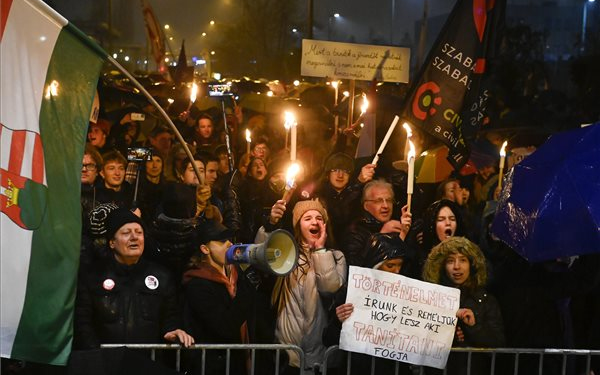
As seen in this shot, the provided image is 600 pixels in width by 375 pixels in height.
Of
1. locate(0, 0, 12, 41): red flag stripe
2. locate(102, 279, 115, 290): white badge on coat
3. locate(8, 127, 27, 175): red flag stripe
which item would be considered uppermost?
locate(0, 0, 12, 41): red flag stripe

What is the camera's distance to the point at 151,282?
4789mm

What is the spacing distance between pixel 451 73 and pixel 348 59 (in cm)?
332

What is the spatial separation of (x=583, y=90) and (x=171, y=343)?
80.5ft

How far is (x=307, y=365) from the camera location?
5.04m

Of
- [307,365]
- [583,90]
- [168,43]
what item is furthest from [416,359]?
[583,90]

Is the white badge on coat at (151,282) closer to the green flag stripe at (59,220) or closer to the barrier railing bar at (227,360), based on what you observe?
the barrier railing bar at (227,360)

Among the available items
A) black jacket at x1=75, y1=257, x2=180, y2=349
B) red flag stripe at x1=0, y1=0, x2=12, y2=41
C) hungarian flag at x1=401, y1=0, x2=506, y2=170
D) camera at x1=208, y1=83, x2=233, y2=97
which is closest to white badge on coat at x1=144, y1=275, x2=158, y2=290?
black jacket at x1=75, y1=257, x2=180, y2=349

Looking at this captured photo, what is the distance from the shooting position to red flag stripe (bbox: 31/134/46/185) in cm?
321

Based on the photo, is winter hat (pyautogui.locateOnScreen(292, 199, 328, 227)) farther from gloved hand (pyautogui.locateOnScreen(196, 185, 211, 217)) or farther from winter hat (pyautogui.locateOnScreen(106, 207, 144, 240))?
winter hat (pyautogui.locateOnScreen(106, 207, 144, 240))

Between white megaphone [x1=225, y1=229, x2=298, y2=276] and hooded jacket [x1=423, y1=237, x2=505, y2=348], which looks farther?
hooded jacket [x1=423, y1=237, x2=505, y2=348]

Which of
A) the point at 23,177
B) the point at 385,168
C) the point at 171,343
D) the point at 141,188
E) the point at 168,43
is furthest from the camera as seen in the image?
the point at 168,43

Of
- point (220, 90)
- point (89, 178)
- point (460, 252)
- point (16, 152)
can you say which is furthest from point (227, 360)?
point (220, 90)

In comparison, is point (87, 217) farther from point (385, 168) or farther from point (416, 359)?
point (385, 168)

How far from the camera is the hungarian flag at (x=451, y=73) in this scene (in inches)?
252
